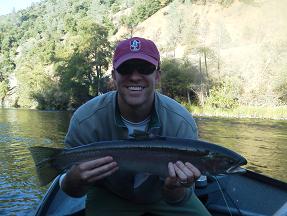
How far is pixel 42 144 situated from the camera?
1961 centimetres

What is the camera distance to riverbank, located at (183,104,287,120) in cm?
3608

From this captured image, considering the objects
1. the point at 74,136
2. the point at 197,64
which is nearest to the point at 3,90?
the point at 197,64

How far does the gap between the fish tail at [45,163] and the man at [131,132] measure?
160 mm

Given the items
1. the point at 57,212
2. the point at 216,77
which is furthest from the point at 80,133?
the point at 216,77

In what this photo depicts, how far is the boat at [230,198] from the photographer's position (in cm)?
570

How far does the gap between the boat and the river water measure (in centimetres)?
352

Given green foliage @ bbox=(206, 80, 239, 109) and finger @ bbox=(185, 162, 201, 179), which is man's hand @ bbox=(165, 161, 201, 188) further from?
green foliage @ bbox=(206, 80, 239, 109)

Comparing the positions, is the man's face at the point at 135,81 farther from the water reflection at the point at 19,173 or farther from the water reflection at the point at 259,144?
the water reflection at the point at 259,144

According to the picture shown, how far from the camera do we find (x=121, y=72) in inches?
152

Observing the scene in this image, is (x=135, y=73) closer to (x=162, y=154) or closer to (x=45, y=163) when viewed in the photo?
(x=162, y=154)

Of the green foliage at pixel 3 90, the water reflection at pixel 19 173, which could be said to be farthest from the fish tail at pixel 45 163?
the green foliage at pixel 3 90

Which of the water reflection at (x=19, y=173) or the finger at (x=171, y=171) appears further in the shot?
the water reflection at (x=19, y=173)

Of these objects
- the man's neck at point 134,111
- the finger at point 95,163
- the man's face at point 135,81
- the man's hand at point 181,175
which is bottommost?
the man's hand at point 181,175

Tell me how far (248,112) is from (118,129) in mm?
35987
